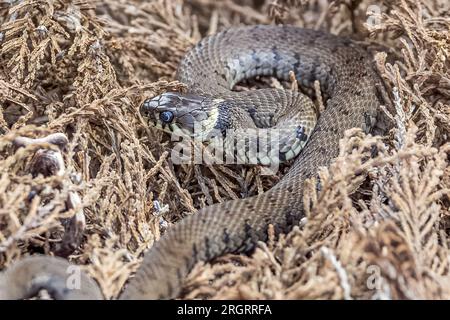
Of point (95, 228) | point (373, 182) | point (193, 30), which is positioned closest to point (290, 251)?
point (373, 182)

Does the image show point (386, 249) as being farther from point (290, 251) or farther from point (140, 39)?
point (140, 39)

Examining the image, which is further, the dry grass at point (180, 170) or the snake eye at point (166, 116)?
the snake eye at point (166, 116)

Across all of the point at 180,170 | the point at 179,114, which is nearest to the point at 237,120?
the point at 179,114

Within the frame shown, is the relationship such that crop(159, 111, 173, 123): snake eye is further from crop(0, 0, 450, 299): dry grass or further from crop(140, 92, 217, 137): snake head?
crop(0, 0, 450, 299): dry grass

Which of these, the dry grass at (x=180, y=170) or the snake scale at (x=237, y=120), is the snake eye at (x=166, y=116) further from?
the dry grass at (x=180, y=170)

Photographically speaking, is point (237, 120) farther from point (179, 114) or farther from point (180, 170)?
point (180, 170)

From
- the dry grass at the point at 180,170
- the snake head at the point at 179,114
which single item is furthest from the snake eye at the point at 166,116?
the dry grass at the point at 180,170
